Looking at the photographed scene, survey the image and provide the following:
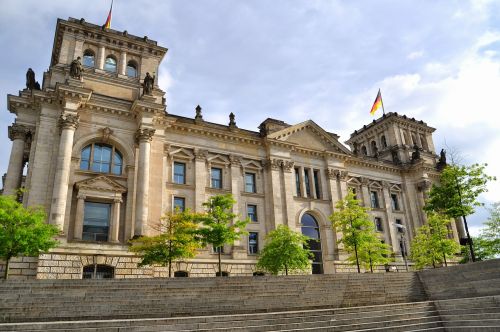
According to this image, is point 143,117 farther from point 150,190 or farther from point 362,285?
point 362,285

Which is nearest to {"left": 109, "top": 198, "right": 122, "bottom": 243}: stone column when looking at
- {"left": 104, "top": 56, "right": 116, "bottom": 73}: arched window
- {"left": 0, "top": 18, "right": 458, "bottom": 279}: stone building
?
{"left": 0, "top": 18, "right": 458, "bottom": 279}: stone building

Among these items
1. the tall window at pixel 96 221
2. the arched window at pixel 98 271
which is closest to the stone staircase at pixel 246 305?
the arched window at pixel 98 271

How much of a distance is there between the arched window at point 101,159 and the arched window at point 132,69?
8.73 m

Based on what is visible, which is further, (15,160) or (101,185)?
(101,185)

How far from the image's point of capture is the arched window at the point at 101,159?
108 ft

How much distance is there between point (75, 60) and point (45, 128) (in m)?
6.71

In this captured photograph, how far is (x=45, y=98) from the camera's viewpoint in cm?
3184

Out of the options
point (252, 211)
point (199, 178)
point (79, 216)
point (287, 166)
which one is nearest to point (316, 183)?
point (287, 166)

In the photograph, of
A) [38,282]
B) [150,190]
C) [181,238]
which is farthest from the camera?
[150,190]

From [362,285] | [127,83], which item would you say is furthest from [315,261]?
[127,83]

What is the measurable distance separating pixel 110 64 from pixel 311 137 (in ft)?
78.7

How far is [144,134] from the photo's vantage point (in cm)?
3366

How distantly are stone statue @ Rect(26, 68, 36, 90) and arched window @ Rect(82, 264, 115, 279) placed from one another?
16.1 m

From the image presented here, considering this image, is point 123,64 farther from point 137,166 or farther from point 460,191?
point 460,191
